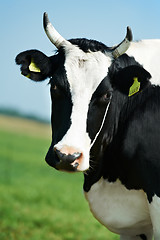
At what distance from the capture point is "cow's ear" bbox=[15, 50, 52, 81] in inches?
185

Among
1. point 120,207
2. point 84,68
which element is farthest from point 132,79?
point 120,207

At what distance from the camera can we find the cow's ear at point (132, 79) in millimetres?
4465

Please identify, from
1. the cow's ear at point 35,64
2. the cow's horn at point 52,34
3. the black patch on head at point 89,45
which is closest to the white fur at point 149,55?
the black patch on head at point 89,45

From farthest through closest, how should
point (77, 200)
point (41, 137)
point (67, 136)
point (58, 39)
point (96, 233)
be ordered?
point (41, 137) → point (77, 200) → point (96, 233) → point (58, 39) → point (67, 136)

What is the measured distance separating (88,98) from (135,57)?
0.81 metres

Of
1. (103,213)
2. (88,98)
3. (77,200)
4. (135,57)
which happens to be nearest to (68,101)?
(88,98)

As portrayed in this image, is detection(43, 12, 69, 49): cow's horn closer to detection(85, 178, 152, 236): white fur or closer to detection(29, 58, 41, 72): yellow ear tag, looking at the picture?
detection(29, 58, 41, 72): yellow ear tag

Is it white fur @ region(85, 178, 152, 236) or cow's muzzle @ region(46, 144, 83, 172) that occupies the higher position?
cow's muzzle @ region(46, 144, 83, 172)

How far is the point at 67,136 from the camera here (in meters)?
4.00

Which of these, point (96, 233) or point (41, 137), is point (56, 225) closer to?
point (96, 233)

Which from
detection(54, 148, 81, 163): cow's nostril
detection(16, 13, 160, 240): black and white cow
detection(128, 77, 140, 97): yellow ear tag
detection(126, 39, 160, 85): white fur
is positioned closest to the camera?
detection(54, 148, 81, 163): cow's nostril

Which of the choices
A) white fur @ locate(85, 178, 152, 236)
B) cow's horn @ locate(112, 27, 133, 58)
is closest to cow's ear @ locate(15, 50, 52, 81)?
cow's horn @ locate(112, 27, 133, 58)

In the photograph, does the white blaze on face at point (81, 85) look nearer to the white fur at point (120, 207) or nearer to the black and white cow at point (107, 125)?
the black and white cow at point (107, 125)

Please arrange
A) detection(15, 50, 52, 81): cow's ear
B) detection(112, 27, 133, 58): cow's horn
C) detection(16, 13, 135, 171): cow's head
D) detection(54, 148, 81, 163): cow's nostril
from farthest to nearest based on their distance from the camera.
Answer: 1. detection(15, 50, 52, 81): cow's ear
2. detection(112, 27, 133, 58): cow's horn
3. detection(16, 13, 135, 171): cow's head
4. detection(54, 148, 81, 163): cow's nostril
